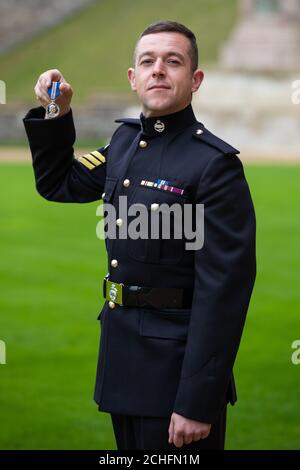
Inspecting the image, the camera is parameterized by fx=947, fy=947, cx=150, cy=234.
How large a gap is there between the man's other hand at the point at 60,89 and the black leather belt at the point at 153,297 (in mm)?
529

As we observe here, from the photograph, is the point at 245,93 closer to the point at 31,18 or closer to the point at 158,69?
the point at 31,18

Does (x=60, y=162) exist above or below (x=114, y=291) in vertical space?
above

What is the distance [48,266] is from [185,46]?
576cm

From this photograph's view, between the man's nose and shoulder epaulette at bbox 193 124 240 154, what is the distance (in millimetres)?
202

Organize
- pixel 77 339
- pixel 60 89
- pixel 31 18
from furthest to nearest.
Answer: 1. pixel 31 18
2. pixel 77 339
3. pixel 60 89

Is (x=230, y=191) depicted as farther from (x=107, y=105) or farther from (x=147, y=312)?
(x=107, y=105)

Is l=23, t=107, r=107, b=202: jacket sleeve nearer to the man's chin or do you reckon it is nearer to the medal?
the medal

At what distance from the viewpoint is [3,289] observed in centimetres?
714

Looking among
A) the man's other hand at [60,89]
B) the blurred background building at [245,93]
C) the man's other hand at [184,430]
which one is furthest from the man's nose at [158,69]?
the blurred background building at [245,93]

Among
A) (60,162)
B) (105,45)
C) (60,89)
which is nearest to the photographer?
(60,89)

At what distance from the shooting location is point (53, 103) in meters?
2.62

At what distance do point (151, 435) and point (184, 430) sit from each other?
0.14 meters

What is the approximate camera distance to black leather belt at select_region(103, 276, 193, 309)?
247 cm

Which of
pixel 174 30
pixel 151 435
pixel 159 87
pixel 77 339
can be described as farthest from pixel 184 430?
pixel 77 339
